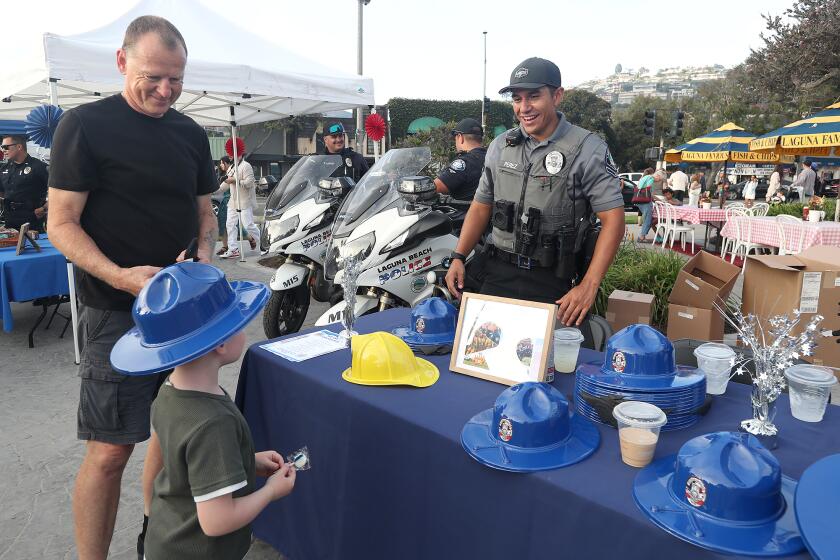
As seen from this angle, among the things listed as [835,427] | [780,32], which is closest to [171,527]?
[835,427]

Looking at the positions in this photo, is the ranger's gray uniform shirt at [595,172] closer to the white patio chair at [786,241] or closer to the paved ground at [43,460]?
the paved ground at [43,460]

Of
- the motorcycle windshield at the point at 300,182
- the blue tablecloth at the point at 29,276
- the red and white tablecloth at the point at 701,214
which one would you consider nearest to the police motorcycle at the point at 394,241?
the motorcycle windshield at the point at 300,182

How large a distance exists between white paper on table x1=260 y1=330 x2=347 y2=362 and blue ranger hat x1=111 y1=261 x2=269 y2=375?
761 mm

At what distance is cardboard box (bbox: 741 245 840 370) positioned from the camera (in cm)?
401

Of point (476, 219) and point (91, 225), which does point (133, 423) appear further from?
point (476, 219)

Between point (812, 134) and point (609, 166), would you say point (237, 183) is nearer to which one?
point (609, 166)

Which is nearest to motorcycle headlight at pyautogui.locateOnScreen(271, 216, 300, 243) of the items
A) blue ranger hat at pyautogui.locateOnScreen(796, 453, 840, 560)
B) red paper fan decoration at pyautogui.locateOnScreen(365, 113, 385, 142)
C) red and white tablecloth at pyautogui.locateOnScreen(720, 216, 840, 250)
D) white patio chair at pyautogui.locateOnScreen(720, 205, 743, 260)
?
red paper fan decoration at pyautogui.locateOnScreen(365, 113, 385, 142)

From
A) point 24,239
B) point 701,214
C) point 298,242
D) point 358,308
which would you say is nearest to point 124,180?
point 358,308

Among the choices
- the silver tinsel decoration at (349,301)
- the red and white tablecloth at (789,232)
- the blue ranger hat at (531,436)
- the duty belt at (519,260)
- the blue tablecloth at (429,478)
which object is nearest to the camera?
the blue tablecloth at (429,478)

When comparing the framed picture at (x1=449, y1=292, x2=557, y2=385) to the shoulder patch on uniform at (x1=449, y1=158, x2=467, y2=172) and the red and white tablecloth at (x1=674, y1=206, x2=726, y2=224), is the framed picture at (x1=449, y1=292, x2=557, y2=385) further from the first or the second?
the red and white tablecloth at (x1=674, y1=206, x2=726, y2=224)

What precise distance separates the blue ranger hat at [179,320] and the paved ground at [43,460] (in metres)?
1.41

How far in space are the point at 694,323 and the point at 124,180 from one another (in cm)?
357

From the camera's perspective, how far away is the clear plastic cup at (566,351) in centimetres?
199

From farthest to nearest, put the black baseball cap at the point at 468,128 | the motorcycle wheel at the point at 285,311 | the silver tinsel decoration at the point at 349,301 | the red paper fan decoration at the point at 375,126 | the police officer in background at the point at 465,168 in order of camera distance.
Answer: the red paper fan decoration at the point at 375,126 → the motorcycle wheel at the point at 285,311 → the black baseball cap at the point at 468,128 → the police officer in background at the point at 465,168 → the silver tinsel decoration at the point at 349,301
